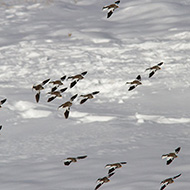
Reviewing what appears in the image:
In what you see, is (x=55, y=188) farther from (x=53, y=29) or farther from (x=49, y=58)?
(x=53, y=29)

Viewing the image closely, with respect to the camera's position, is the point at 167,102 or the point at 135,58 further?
the point at 135,58

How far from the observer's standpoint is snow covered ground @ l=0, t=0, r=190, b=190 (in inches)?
122

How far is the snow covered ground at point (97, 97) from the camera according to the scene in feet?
10.1

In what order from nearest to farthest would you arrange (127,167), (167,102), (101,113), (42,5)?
1. (127,167)
2. (101,113)
3. (167,102)
4. (42,5)

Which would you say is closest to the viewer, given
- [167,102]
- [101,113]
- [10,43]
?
[101,113]

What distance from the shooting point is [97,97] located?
203 inches

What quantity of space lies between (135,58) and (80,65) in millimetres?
827

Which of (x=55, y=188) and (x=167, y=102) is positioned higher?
(x=167, y=102)

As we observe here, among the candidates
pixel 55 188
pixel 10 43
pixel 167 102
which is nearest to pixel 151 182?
pixel 55 188

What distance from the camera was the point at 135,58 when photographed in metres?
6.46

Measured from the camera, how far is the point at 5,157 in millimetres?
3520

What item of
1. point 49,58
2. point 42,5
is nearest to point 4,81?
point 49,58

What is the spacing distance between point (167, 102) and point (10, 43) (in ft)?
11.8

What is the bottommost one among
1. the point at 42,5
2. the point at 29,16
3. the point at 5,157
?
the point at 5,157
